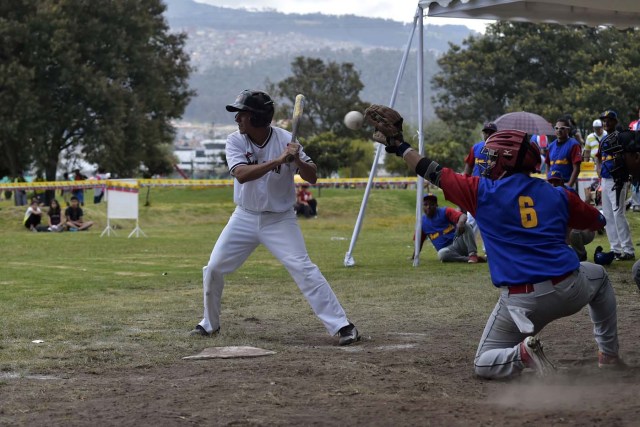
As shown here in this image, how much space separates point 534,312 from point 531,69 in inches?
2516

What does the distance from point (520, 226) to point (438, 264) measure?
9.83 m

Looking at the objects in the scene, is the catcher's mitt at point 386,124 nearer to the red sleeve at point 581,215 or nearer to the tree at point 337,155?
the red sleeve at point 581,215

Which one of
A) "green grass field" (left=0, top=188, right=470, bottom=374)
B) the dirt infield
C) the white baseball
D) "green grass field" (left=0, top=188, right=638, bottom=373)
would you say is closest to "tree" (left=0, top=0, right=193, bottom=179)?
"green grass field" (left=0, top=188, right=470, bottom=374)

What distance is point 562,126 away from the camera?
15.5 metres

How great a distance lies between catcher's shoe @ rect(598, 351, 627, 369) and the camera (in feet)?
23.5

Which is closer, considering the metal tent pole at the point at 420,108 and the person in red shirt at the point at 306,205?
the metal tent pole at the point at 420,108

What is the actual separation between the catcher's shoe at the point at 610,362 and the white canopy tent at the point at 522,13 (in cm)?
683

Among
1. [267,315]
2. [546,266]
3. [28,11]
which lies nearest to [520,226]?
[546,266]

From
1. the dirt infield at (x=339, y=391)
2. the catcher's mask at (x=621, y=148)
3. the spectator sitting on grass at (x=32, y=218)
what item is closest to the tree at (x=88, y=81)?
the spectator sitting on grass at (x=32, y=218)

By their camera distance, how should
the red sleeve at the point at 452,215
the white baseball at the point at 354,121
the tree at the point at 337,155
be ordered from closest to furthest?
the white baseball at the point at 354,121, the red sleeve at the point at 452,215, the tree at the point at 337,155

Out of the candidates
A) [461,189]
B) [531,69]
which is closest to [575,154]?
[461,189]

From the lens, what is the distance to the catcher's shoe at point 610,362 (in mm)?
7156

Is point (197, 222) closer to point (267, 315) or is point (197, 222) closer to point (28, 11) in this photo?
point (28, 11)

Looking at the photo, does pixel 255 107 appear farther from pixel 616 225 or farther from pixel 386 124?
pixel 616 225
